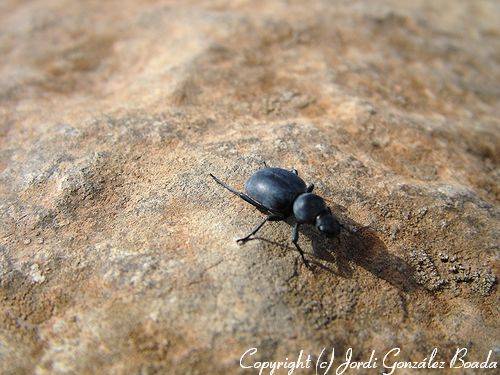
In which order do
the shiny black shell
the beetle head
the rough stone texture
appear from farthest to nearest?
the shiny black shell → the beetle head → the rough stone texture

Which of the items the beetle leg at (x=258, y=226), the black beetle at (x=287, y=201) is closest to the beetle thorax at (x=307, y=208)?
the black beetle at (x=287, y=201)

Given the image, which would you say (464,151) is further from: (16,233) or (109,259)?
(16,233)

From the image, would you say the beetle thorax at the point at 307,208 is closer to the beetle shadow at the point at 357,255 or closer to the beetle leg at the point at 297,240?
the beetle leg at the point at 297,240

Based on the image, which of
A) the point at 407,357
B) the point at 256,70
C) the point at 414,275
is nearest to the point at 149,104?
the point at 256,70

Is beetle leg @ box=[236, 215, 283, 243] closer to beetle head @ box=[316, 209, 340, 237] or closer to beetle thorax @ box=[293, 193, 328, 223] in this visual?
beetle thorax @ box=[293, 193, 328, 223]

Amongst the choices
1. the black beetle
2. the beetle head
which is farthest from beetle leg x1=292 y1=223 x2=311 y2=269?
the beetle head

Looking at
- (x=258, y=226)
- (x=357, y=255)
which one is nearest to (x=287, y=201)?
(x=258, y=226)
